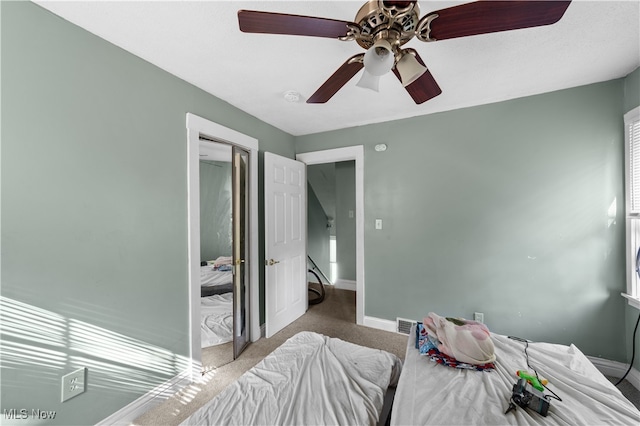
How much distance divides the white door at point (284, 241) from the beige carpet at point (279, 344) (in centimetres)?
18

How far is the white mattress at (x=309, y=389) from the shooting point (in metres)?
1.05

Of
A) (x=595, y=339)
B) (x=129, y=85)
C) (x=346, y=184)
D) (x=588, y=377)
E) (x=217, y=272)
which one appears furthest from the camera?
(x=346, y=184)

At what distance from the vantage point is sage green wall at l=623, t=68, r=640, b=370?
6.07 feet

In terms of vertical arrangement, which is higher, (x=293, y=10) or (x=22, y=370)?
(x=293, y=10)

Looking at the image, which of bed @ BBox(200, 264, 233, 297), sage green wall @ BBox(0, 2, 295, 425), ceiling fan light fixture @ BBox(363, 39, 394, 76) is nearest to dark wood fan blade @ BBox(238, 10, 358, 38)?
ceiling fan light fixture @ BBox(363, 39, 394, 76)

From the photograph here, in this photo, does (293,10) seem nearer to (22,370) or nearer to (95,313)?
(95,313)

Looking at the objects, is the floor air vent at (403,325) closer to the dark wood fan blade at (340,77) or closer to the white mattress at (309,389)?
the white mattress at (309,389)

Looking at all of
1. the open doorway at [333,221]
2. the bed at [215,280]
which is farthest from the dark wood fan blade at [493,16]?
the open doorway at [333,221]

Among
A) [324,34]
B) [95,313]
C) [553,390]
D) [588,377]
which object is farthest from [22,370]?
[588,377]

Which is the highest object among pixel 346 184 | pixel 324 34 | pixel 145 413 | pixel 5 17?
pixel 5 17

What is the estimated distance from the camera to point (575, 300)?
213 cm

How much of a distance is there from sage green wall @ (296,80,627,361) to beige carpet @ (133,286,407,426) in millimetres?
345

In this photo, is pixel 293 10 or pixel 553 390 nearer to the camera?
pixel 553 390

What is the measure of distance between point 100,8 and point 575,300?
13.0ft
